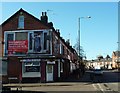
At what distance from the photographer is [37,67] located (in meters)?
42.6

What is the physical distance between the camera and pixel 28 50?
142 ft

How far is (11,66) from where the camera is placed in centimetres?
4319

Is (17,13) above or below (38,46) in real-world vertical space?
Answer: above

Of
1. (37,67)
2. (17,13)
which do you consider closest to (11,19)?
(17,13)

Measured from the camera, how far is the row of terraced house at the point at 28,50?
139 feet

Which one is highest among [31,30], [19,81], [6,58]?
[31,30]

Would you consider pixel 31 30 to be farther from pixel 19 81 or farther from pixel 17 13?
pixel 19 81

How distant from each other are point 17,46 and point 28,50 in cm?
144

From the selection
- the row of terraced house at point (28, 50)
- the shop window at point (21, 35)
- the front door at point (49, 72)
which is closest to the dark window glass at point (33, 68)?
the row of terraced house at point (28, 50)

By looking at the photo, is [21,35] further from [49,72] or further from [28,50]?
[49,72]

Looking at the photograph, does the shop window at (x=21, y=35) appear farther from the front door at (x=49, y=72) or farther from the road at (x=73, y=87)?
the road at (x=73, y=87)

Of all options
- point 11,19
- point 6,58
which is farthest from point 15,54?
point 11,19

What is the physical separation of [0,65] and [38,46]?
540cm

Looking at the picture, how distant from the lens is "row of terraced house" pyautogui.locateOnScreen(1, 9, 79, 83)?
139ft
